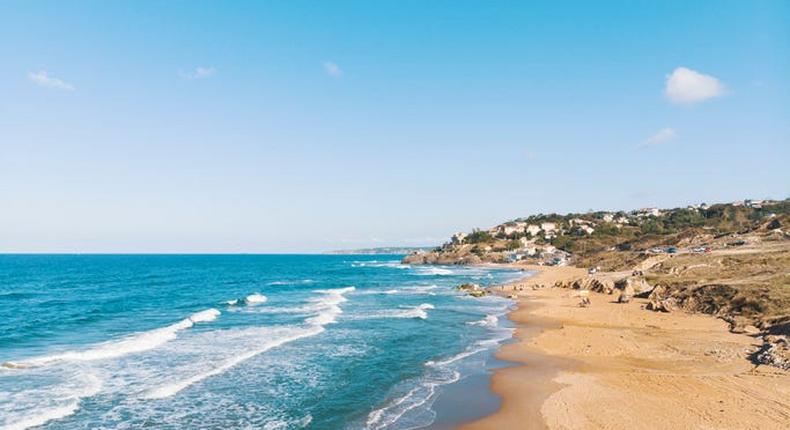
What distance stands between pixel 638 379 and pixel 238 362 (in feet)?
65.3

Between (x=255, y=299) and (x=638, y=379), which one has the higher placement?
(x=255, y=299)

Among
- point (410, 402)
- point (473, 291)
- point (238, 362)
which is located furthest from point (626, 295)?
point (238, 362)

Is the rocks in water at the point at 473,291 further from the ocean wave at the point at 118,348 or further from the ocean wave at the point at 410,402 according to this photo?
the ocean wave at the point at 410,402

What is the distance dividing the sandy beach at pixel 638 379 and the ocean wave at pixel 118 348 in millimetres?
21807

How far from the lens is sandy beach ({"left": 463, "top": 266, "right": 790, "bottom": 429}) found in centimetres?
1741

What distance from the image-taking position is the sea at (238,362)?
19312 mm

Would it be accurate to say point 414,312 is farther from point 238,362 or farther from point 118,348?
point 118,348

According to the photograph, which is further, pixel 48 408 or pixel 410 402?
pixel 410 402

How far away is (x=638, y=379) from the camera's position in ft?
73.2

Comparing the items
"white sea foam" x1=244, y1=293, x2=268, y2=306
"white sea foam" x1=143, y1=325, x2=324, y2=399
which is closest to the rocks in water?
"white sea foam" x1=244, y1=293, x2=268, y2=306

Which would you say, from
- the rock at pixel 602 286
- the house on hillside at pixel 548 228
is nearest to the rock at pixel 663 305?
the rock at pixel 602 286

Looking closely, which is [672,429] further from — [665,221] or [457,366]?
[665,221]

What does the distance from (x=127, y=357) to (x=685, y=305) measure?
131 ft

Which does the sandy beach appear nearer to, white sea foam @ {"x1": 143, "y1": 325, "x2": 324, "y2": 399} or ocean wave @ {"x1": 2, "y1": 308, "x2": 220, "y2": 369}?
white sea foam @ {"x1": 143, "y1": 325, "x2": 324, "y2": 399}
